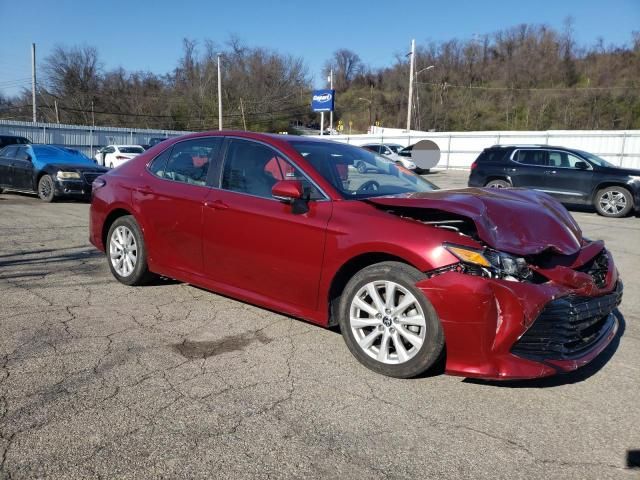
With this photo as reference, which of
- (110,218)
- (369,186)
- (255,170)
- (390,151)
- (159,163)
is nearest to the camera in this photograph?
(369,186)

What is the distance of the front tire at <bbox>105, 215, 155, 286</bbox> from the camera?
5.05 m

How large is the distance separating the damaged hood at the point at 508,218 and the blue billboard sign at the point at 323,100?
46.1 meters

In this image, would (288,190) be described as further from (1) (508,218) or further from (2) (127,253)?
(2) (127,253)

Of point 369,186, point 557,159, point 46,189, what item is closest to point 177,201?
point 369,186

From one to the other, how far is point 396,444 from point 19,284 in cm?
425

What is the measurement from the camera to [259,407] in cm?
292

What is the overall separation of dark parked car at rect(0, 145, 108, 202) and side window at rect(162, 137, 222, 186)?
8522 millimetres

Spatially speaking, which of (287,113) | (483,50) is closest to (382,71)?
(483,50)

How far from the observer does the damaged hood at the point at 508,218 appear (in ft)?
10.5

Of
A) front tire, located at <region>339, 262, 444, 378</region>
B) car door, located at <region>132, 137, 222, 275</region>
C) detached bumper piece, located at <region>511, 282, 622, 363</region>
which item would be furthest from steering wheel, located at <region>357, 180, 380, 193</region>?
detached bumper piece, located at <region>511, 282, 622, 363</region>

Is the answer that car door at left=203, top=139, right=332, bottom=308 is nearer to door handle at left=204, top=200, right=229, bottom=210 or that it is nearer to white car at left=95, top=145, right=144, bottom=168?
door handle at left=204, top=200, right=229, bottom=210

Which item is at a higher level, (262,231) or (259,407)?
(262,231)

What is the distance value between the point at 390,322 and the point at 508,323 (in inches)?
28.7

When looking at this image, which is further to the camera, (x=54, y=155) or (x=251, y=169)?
(x=54, y=155)
